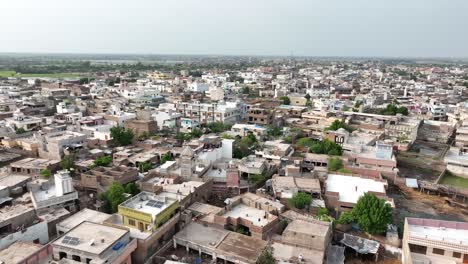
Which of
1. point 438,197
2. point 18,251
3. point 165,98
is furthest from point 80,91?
point 438,197

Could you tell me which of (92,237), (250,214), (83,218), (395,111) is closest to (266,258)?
(250,214)

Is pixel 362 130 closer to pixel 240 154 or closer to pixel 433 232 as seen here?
pixel 240 154

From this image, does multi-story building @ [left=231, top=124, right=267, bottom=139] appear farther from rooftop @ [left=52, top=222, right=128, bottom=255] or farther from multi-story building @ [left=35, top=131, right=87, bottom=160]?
rooftop @ [left=52, top=222, right=128, bottom=255]

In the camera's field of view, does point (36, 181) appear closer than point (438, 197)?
Yes

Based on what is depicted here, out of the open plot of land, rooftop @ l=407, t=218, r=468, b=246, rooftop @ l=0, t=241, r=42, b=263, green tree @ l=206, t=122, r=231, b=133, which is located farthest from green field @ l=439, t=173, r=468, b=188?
rooftop @ l=0, t=241, r=42, b=263

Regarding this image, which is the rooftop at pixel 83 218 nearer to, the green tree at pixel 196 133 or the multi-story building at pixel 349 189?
the multi-story building at pixel 349 189

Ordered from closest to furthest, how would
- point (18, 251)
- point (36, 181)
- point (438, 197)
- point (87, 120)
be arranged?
point (18, 251) → point (36, 181) → point (438, 197) → point (87, 120)
